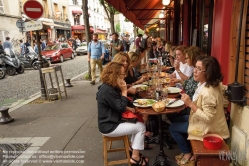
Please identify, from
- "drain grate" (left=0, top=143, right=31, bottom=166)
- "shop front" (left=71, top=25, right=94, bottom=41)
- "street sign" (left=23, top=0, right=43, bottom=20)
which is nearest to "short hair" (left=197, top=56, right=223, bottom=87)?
"drain grate" (left=0, top=143, right=31, bottom=166)

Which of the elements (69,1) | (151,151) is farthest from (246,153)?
(69,1)

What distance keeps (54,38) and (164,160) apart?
27.3 m

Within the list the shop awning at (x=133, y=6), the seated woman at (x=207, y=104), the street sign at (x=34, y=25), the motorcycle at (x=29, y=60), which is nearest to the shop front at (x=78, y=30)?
the motorcycle at (x=29, y=60)

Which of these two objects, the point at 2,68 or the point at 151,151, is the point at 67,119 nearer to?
the point at 151,151

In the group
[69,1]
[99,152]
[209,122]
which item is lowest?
[99,152]

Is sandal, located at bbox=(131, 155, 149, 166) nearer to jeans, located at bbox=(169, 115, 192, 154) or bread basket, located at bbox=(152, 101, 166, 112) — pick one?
jeans, located at bbox=(169, 115, 192, 154)

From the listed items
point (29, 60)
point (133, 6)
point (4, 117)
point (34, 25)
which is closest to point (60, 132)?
point (4, 117)

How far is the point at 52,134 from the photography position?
4.12 metres

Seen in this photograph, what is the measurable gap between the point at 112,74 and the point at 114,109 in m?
0.44

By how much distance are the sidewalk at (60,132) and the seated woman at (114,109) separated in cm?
67

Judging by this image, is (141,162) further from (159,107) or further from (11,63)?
(11,63)

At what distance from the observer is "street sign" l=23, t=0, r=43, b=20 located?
585 cm

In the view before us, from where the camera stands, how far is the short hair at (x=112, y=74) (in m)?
2.69

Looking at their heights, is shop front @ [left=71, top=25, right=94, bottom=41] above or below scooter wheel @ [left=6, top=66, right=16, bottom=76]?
above
